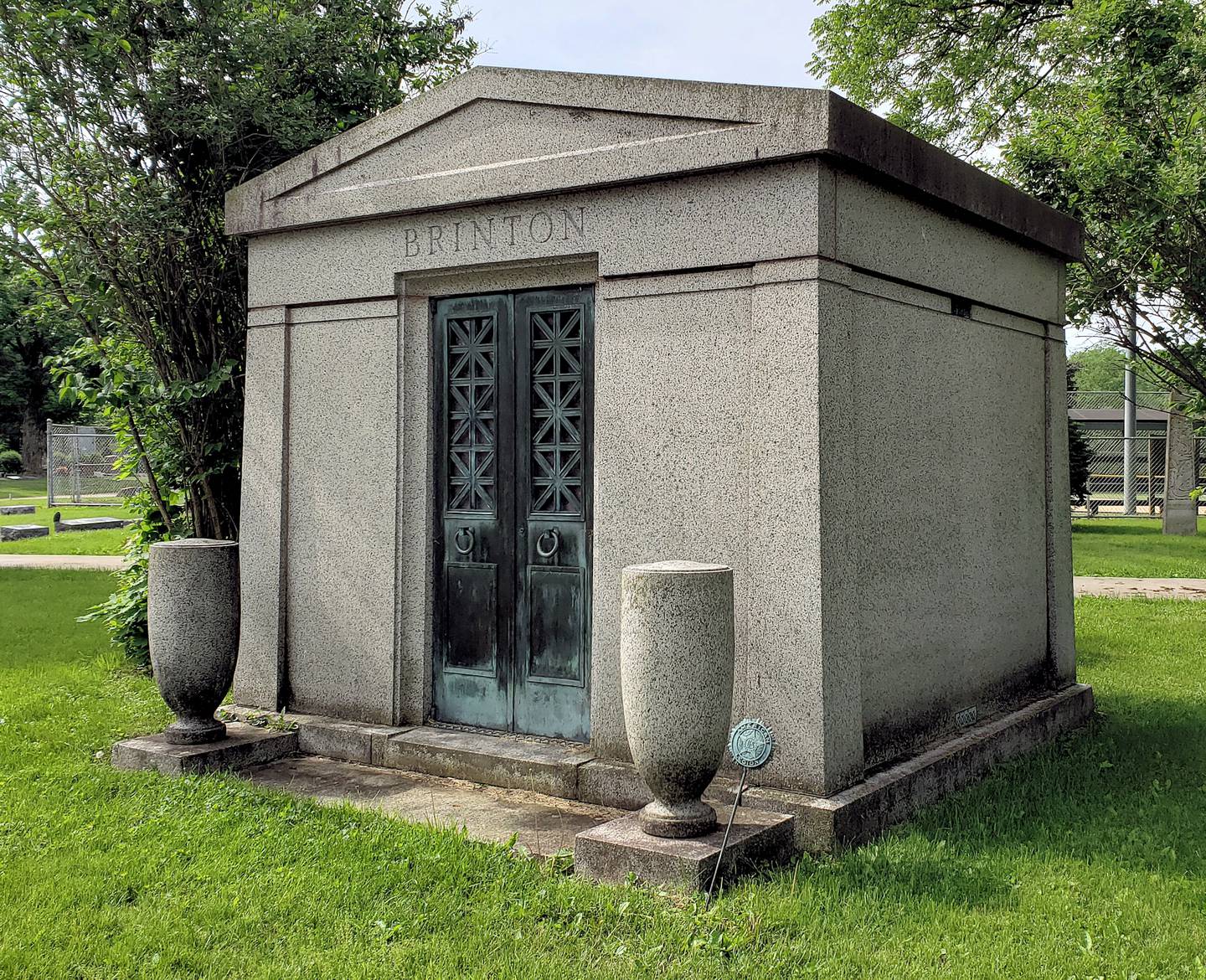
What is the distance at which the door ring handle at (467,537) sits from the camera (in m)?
6.50

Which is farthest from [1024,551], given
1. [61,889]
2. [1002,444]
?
[61,889]

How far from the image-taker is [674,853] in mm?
4367

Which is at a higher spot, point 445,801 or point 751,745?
point 751,745

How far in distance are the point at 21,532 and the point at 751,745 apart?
22322 mm

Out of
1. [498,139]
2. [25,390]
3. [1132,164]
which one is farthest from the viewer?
[25,390]

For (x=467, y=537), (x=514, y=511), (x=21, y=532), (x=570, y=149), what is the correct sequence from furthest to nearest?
(x=21, y=532), (x=467, y=537), (x=514, y=511), (x=570, y=149)

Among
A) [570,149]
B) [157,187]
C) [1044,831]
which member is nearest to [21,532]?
[157,187]

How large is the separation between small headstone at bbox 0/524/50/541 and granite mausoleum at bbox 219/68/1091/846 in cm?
1838

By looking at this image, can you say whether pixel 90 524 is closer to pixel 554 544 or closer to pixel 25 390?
pixel 554 544

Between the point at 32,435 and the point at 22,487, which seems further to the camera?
the point at 32,435

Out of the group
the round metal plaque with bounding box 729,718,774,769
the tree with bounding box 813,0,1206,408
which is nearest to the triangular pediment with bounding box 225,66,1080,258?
the round metal plaque with bounding box 729,718,774,769

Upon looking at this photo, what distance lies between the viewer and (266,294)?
23.7 ft

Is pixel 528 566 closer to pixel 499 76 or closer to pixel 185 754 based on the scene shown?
pixel 185 754

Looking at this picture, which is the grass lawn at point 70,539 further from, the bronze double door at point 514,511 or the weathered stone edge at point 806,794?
the bronze double door at point 514,511
